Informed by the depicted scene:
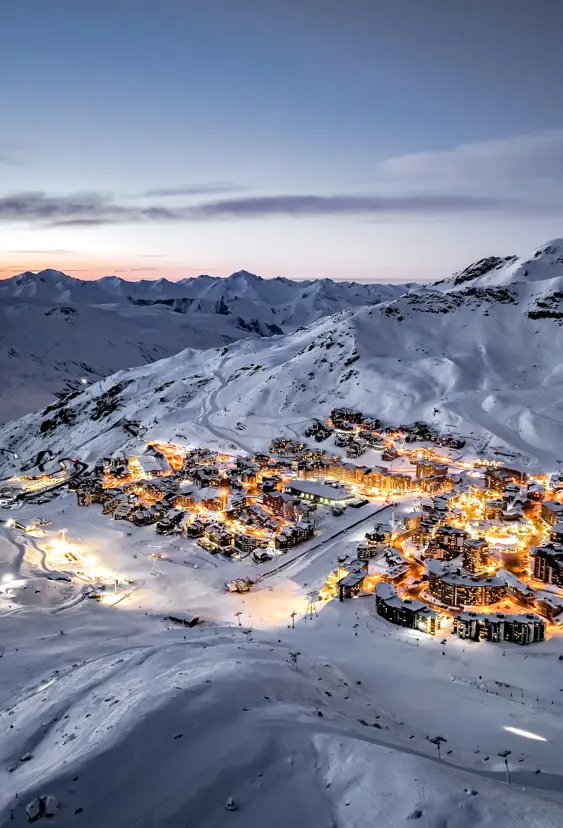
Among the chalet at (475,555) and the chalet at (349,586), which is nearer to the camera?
the chalet at (349,586)

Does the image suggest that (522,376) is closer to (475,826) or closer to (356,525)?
(356,525)

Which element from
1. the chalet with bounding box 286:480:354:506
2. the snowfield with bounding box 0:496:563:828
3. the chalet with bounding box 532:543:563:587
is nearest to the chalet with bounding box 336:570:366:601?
the snowfield with bounding box 0:496:563:828

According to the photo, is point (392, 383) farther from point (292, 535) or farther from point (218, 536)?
point (218, 536)

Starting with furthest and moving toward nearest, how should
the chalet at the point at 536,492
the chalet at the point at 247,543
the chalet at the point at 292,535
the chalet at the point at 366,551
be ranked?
the chalet at the point at 536,492 → the chalet at the point at 247,543 → the chalet at the point at 292,535 → the chalet at the point at 366,551

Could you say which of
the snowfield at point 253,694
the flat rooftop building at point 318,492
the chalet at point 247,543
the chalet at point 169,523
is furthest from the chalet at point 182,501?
the chalet at point 247,543

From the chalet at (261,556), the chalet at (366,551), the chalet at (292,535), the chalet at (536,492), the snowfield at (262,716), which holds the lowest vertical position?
the chalet at (261,556)

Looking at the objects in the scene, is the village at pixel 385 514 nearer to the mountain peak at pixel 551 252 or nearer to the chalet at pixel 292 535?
the chalet at pixel 292 535

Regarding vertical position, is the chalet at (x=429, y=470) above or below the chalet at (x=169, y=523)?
above
